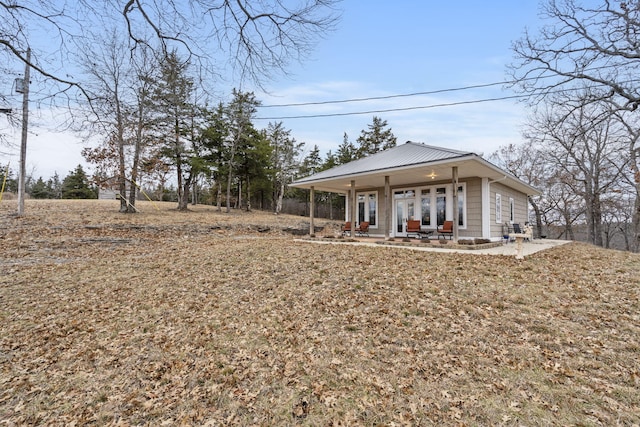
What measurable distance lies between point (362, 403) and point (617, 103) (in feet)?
49.2

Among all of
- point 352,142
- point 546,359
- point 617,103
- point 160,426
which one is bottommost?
point 160,426

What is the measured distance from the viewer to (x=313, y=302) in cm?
476

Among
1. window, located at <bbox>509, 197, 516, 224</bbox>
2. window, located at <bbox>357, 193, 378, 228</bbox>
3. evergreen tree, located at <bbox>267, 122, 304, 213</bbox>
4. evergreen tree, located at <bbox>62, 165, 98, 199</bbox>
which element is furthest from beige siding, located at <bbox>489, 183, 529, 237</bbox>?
evergreen tree, located at <bbox>62, 165, 98, 199</bbox>

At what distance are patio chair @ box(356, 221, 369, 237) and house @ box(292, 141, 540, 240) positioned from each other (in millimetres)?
546

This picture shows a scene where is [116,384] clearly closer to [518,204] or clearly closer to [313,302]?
[313,302]

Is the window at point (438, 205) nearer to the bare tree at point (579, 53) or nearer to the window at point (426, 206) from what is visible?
the window at point (426, 206)

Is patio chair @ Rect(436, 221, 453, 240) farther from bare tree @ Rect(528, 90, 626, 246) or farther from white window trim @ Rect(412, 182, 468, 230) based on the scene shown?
bare tree @ Rect(528, 90, 626, 246)

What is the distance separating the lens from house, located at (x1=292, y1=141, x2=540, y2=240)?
31.1 ft

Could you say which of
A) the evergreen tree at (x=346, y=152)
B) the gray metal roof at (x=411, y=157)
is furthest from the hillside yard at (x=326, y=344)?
the evergreen tree at (x=346, y=152)

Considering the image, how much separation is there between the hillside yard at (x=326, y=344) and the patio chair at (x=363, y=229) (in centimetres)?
642

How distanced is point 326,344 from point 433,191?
9.96 m

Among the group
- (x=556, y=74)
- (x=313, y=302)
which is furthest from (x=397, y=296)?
(x=556, y=74)

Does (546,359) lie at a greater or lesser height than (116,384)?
greater

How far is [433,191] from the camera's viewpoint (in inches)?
471
